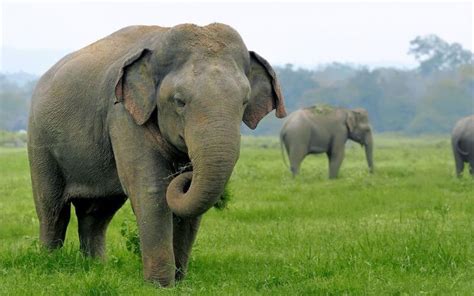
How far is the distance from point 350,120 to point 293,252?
1647 centimetres

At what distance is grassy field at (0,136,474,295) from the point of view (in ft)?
23.1

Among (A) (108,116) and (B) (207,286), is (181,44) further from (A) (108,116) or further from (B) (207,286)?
(B) (207,286)

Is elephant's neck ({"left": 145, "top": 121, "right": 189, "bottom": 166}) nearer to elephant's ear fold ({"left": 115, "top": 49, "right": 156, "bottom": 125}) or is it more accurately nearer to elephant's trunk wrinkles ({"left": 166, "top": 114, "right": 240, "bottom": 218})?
elephant's ear fold ({"left": 115, "top": 49, "right": 156, "bottom": 125})

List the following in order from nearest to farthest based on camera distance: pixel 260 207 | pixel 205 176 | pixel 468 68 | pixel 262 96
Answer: pixel 205 176
pixel 262 96
pixel 260 207
pixel 468 68

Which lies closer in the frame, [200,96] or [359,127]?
[200,96]

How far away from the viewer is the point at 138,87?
6.94 meters

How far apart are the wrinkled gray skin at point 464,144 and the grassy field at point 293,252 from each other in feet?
22.8

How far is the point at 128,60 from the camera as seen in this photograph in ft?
22.9

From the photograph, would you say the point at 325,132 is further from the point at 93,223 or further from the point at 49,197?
the point at 49,197

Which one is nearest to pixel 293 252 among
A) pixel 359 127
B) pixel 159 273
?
pixel 159 273

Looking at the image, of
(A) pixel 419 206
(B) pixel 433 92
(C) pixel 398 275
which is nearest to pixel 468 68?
(B) pixel 433 92

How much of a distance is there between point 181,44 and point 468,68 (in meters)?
110

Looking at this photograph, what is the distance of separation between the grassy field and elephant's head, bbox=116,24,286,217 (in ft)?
3.27

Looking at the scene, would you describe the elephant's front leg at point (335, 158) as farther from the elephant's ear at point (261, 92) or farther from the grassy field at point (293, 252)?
the elephant's ear at point (261, 92)
